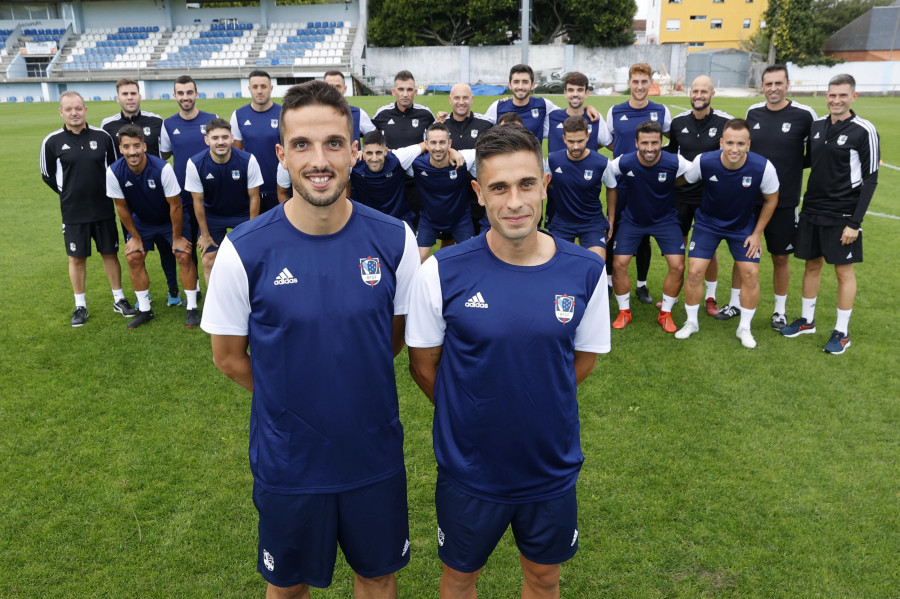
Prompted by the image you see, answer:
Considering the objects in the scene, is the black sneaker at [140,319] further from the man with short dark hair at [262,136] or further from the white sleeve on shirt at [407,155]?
the white sleeve on shirt at [407,155]

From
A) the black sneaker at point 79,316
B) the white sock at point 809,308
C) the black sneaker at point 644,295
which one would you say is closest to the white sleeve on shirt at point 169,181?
the black sneaker at point 79,316

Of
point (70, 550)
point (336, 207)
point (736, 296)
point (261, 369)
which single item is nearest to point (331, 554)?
point (261, 369)

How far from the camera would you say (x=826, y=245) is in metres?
6.42

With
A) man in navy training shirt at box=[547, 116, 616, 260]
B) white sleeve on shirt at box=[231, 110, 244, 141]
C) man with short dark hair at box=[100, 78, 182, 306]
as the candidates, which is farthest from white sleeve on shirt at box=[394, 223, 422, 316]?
white sleeve on shirt at box=[231, 110, 244, 141]

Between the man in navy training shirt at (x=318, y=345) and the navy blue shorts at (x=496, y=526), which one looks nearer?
the man in navy training shirt at (x=318, y=345)

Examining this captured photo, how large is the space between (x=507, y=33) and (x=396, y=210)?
46.7 meters

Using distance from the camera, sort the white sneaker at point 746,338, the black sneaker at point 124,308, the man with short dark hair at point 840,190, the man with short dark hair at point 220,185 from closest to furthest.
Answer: the man with short dark hair at point 840,190
the white sneaker at point 746,338
the man with short dark hair at point 220,185
the black sneaker at point 124,308

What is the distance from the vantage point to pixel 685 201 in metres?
7.48

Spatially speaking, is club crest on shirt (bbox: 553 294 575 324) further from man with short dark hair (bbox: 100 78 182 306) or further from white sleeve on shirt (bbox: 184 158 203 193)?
man with short dark hair (bbox: 100 78 182 306)

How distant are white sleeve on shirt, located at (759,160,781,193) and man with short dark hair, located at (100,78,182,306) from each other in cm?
644

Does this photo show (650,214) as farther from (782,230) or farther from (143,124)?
(143,124)

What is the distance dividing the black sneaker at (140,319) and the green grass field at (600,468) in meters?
0.12

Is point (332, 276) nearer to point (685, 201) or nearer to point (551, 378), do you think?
point (551, 378)

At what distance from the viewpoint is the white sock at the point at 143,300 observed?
7.23m
